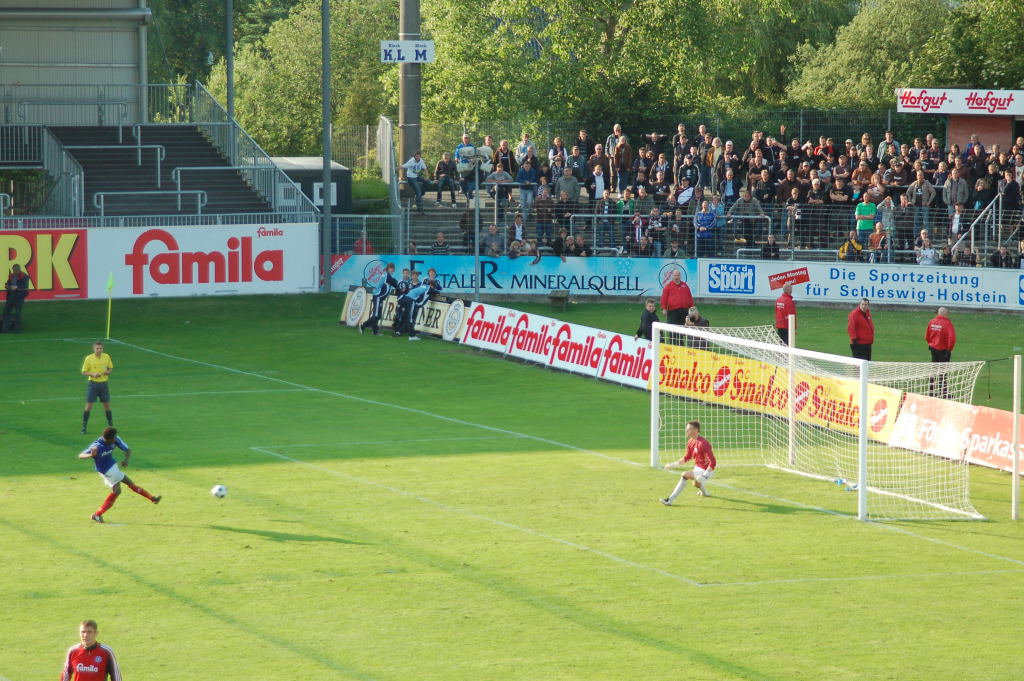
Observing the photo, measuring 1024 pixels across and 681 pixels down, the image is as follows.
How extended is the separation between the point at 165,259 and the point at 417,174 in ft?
32.4

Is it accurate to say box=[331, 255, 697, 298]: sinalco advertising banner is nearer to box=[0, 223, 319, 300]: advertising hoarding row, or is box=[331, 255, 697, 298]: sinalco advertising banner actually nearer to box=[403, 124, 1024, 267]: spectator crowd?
box=[403, 124, 1024, 267]: spectator crowd

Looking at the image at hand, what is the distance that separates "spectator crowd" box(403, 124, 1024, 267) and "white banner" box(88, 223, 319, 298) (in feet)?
14.6

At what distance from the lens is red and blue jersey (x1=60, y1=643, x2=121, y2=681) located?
12.4 meters

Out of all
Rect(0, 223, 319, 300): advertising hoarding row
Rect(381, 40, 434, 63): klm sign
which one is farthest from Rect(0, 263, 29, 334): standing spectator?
Rect(381, 40, 434, 63): klm sign

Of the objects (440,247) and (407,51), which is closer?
(440,247)

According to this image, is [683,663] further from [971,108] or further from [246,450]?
[971,108]

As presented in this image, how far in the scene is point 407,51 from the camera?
155 feet

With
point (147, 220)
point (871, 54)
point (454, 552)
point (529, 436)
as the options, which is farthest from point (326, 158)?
point (871, 54)

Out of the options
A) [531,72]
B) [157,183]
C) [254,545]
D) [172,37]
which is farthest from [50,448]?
[172,37]

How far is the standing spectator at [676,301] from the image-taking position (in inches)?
1389

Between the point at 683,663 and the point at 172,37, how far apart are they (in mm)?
72152

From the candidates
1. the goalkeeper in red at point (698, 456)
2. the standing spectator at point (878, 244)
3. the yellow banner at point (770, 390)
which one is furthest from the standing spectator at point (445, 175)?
the goalkeeper in red at point (698, 456)

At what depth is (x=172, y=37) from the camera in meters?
81.9

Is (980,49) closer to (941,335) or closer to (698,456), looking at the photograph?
(941,335)
